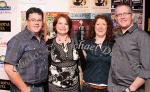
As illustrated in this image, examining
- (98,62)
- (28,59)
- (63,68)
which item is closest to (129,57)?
(98,62)

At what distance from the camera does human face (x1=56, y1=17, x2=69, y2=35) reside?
3070 millimetres

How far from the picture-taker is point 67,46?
311 cm

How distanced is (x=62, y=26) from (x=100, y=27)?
1.25ft

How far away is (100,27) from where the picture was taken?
3047 millimetres

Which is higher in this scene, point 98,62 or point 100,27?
point 100,27

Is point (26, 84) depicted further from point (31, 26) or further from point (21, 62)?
point (31, 26)

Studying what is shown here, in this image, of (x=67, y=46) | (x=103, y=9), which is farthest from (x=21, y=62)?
(x=103, y=9)

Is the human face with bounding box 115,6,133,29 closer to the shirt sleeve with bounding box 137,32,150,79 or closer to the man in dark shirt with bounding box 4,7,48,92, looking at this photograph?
the shirt sleeve with bounding box 137,32,150,79

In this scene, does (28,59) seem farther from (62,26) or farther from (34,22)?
(62,26)

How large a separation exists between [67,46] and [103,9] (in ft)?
2.49

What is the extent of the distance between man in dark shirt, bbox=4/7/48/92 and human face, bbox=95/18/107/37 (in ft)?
1.87

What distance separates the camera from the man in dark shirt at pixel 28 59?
2838 millimetres

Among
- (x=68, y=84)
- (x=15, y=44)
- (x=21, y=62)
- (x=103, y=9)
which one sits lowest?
(x=68, y=84)

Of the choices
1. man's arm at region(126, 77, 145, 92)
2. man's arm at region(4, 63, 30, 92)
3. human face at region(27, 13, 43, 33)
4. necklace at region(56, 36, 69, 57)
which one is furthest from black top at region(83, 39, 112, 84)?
man's arm at region(4, 63, 30, 92)
